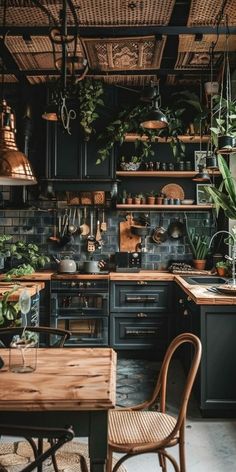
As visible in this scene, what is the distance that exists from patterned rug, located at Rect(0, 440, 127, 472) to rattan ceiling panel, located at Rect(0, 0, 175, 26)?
3.09 metres

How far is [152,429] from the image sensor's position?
2.10 meters

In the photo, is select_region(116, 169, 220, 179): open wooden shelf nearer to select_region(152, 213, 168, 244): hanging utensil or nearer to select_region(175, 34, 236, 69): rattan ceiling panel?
select_region(152, 213, 168, 244): hanging utensil

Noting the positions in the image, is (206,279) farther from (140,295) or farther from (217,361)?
(217,361)

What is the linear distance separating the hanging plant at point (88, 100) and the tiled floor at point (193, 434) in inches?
108

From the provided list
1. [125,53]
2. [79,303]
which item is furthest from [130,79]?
[79,303]

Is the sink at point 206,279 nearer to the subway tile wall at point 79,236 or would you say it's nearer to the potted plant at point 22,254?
the subway tile wall at point 79,236

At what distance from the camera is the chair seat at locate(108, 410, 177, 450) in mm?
1984

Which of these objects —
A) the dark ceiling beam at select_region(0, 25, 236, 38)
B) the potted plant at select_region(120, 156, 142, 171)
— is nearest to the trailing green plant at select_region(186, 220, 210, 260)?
the potted plant at select_region(120, 156, 142, 171)

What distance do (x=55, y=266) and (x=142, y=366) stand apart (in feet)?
5.52

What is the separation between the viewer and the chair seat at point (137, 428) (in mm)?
1984

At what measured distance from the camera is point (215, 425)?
10.8ft

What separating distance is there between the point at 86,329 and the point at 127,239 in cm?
126

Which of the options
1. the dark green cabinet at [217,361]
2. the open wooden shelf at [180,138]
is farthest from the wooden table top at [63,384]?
the open wooden shelf at [180,138]

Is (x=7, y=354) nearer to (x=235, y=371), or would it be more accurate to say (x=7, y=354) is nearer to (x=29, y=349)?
(x=29, y=349)
